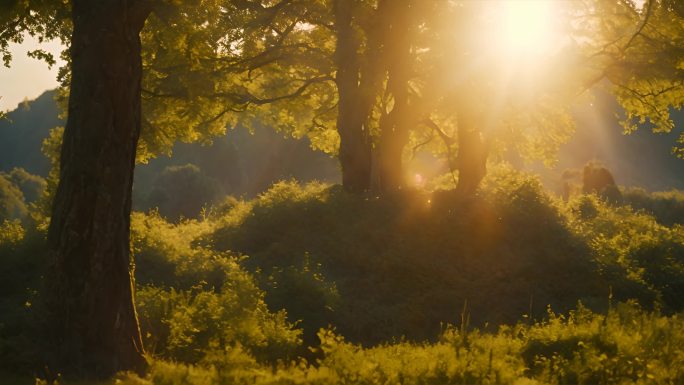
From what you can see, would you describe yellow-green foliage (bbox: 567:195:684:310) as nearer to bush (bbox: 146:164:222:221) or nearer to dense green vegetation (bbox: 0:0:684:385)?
dense green vegetation (bbox: 0:0:684:385)

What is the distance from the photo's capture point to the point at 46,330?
9.02 meters

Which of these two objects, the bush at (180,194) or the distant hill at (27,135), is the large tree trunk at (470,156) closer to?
the bush at (180,194)

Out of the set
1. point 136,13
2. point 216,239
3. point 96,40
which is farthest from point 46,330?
point 216,239

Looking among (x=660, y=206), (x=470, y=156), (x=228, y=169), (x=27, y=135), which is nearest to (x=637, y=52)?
(x=470, y=156)

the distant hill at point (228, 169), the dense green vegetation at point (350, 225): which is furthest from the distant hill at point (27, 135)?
the dense green vegetation at point (350, 225)

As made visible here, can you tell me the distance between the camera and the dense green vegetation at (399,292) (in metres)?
8.83

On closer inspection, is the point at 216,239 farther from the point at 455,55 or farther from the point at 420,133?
the point at 420,133

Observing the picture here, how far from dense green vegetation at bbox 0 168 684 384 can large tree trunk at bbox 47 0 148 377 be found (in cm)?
74

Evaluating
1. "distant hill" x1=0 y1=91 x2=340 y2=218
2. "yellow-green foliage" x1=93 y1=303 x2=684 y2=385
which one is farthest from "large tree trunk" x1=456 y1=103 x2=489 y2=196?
"distant hill" x1=0 y1=91 x2=340 y2=218

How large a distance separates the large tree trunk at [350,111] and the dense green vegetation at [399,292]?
3.23 feet

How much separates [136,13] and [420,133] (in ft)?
72.2

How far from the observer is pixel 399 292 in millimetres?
16844

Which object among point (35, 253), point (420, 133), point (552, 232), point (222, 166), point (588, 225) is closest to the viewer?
point (35, 253)

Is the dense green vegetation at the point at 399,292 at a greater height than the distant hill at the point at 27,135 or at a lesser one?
lesser
